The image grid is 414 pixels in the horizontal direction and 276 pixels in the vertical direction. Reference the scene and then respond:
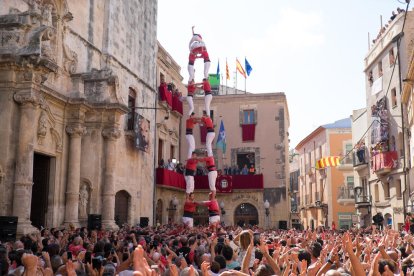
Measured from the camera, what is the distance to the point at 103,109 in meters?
17.6

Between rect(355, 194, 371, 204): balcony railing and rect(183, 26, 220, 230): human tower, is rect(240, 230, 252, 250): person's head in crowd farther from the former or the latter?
rect(355, 194, 371, 204): balcony railing

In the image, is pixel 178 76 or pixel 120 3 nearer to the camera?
pixel 120 3

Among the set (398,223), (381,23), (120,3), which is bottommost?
(398,223)

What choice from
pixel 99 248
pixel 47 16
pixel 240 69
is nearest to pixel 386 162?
pixel 240 69

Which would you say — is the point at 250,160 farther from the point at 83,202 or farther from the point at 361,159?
the point at 83,202

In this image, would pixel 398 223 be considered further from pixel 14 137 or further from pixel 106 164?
pixel 14 137

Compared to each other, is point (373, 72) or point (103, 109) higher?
point (373, 72)

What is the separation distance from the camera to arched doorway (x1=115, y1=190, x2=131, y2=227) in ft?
68.9

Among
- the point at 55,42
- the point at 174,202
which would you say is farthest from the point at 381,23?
the point at 55,42

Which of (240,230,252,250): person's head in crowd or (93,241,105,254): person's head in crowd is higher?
(240,230,252,250): person's head in crowd

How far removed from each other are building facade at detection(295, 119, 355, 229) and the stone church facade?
20930 mm

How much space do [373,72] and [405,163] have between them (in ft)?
27.3

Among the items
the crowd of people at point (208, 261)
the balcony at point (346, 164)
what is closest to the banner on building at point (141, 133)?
the crowd of people at point (208, 261)

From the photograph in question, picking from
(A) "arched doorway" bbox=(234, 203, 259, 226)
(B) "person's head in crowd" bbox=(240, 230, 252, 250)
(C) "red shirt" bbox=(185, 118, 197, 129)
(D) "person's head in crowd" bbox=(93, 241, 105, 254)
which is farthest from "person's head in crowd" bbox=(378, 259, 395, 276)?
(A) "arched doorway" bbox=(234, 203, 259, 226)
